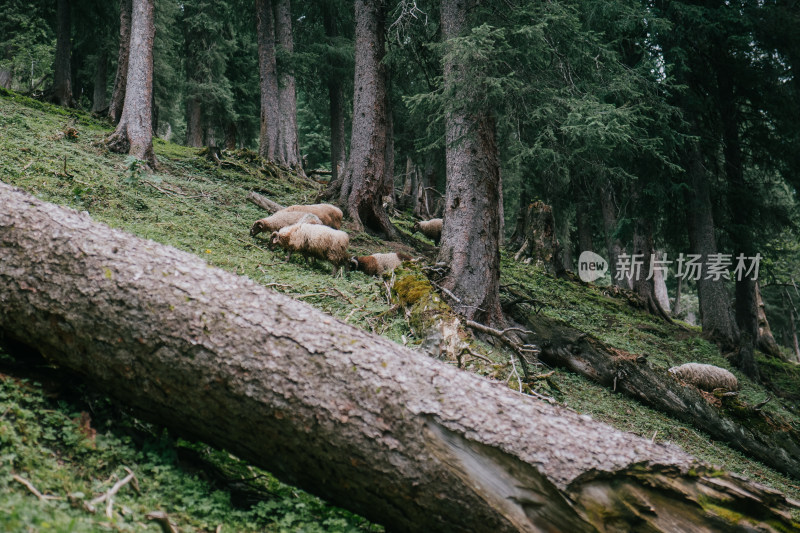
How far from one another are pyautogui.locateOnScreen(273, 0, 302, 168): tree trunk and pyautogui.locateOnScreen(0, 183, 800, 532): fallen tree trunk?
1507 centimetres

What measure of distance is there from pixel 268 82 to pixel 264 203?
22.3 ft

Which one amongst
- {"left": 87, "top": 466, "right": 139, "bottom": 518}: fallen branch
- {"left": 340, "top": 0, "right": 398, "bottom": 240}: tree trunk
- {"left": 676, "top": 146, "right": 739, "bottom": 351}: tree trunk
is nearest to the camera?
{"left": 87, "top": 466, "right": 139, "bottom": 518}: fallen branch

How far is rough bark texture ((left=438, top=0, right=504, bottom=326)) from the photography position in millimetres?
7867

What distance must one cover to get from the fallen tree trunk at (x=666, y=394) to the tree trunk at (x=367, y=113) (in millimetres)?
5063

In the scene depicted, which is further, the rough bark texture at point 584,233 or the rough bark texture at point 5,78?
the rough bark texture at point 584,233

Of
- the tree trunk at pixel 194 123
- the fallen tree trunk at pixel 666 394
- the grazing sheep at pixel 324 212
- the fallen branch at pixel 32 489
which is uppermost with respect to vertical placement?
the tree trunk at pixel 194 123

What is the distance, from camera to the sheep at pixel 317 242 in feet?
29.0

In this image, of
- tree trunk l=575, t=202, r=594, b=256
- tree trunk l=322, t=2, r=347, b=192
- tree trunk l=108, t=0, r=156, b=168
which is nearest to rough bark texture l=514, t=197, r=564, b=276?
tree trunk l=322, t=2, r=347, b=192

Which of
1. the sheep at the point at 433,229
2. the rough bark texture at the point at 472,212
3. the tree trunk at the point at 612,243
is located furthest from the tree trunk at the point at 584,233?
the rough bark texture at the point at 472,212

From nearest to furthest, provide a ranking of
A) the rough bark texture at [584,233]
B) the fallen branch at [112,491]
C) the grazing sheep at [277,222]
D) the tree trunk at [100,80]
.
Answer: the fallen branch at [112,491] → the grazing sheep at [277,222] → the tree trunk at [100,80] → the rough bark texture at [584,233]

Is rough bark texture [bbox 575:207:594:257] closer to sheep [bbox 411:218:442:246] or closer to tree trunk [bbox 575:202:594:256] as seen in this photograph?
tree trunk [bbox 575:202:594:256]

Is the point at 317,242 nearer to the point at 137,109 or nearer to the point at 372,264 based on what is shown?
the point at 372,264

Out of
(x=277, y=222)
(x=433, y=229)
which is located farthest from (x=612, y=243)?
(x=277, y=222)

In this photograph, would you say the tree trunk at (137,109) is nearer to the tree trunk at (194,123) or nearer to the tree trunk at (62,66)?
the tree trunk at (62,66)
